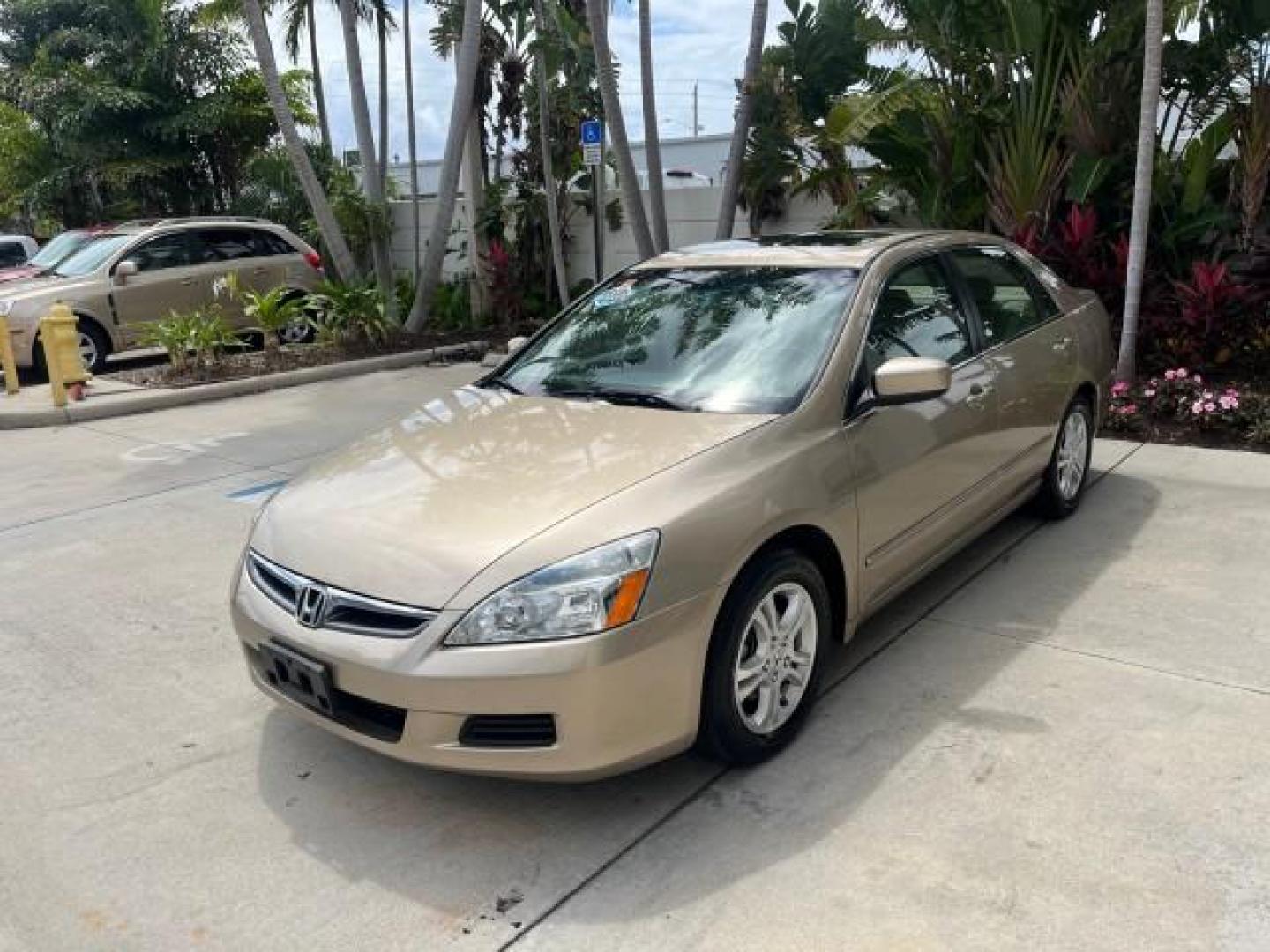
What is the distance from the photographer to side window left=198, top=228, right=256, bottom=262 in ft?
39.6

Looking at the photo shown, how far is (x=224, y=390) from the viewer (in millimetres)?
10008

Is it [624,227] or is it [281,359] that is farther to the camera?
[624,227]

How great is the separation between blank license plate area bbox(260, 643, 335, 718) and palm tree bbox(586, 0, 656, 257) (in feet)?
24.8

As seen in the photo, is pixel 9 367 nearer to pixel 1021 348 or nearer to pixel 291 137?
pixel 291 137

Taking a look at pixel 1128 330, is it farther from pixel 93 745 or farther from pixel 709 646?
pixel 93 745

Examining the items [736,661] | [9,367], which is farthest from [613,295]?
[9,367]

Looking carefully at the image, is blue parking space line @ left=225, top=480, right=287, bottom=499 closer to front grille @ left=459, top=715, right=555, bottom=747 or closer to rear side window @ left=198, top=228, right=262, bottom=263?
front grille @ left=459, top=715, right=555, bottom=747

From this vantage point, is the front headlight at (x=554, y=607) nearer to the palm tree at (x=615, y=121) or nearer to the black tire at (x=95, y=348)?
the palm tree at (x=615, y=121)

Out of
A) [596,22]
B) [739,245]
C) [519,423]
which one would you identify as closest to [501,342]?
[596,22]

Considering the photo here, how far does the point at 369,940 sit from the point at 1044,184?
8.00 meters

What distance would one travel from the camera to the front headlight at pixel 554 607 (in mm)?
2729

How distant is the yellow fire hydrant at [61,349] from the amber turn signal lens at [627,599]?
800 centimetres

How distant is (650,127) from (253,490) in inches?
228

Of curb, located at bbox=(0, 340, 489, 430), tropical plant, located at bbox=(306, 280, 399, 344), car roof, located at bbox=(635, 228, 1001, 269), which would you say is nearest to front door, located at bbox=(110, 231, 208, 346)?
tropical plant, located at bbox=(306, 280, 399, 344)
